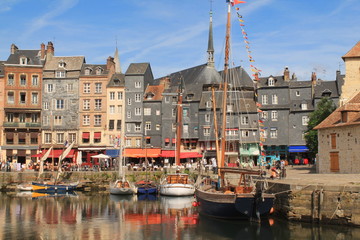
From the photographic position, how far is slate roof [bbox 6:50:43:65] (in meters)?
65.4

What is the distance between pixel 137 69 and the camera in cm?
6681

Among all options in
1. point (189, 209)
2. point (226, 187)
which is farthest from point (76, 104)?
point (226, 187)

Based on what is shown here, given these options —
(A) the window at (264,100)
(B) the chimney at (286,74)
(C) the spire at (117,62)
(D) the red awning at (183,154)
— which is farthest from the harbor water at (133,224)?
(C) the spire at (117,62)

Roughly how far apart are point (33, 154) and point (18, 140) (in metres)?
2.91

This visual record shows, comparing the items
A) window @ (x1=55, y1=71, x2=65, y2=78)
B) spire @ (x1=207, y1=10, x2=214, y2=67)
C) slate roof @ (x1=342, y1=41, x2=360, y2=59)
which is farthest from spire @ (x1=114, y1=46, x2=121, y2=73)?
slate roof @ (x1=342, y1=41, x2=360, y2=59)

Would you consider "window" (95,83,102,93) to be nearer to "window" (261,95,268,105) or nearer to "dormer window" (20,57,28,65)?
"dormer window" (20,57,28,65)

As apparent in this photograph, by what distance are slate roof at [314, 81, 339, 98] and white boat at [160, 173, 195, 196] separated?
26690 mm

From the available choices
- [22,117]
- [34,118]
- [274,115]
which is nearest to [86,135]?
[34,118]

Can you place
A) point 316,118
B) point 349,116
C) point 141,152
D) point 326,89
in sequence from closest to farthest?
point 349,116
point 316,118
point 326,89
point 141,152

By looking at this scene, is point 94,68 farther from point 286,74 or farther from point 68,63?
point 286,74

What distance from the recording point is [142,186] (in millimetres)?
46875

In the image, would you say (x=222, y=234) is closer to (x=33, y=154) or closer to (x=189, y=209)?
(x=189, y=209)

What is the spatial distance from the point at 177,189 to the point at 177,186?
0.29 meters

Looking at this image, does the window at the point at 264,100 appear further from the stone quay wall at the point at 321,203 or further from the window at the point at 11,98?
the stone quay wall at the point at 321,203
